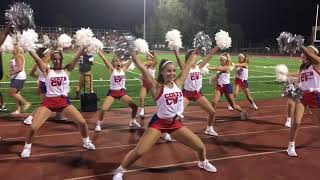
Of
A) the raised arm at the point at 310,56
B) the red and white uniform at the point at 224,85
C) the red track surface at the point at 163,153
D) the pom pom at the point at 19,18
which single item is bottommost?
the red track surface at the point at 163,153

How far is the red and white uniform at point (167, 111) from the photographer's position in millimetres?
5949

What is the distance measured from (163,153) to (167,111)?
1769mm

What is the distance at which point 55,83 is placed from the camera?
712 cm

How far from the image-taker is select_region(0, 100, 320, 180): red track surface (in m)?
6.39

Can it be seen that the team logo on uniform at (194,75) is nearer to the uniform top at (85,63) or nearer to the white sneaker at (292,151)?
the white sneaker at (292,151)

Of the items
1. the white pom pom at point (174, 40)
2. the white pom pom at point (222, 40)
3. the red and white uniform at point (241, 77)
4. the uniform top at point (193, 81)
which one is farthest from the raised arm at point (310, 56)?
the red and white uniform at point (241, 77)

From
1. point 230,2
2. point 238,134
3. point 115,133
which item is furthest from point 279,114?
point 230,2

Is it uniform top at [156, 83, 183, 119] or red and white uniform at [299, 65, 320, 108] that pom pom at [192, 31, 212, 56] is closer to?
uniform top at [156, 83, 183, 119]

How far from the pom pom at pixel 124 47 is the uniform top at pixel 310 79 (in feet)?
10.9

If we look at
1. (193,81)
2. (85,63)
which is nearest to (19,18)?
(193,81)

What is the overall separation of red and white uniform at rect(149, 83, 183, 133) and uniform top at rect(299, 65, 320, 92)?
8.93 feet

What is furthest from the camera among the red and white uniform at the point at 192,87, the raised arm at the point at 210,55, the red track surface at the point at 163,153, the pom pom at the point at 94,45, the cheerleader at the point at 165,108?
the red and white uniform at the point at 192,87

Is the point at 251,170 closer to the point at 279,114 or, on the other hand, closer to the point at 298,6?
the point at 279,114

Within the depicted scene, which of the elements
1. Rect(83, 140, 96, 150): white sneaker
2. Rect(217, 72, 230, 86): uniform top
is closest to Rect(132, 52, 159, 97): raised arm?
Rect(83, 140, 96, 150): white sneaker
